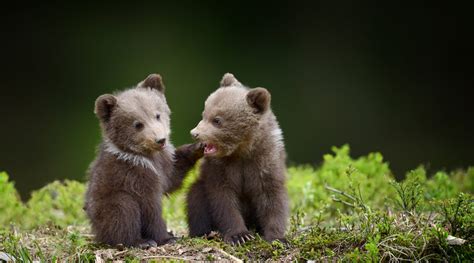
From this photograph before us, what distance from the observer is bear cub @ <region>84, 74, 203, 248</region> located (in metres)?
6.50

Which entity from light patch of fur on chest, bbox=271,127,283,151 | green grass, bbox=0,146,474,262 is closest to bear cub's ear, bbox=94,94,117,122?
green grass, bbox=0,146,474,262

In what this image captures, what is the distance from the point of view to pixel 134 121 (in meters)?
6.51

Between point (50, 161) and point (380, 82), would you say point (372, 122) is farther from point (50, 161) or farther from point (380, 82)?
point (50, 161)

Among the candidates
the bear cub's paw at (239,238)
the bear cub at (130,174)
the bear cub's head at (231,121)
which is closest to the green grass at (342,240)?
the bear cub's paw at (239,238)

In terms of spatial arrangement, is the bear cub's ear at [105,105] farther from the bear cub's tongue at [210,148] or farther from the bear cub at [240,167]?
the bear cub's tongue at [210,148]

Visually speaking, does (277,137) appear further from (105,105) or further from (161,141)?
(105,105)

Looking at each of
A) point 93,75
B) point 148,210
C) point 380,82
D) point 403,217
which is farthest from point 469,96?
point 148,210

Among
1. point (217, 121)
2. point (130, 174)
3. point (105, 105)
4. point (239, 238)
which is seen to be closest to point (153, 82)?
point (105, 105)

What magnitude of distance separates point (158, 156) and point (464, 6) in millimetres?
8147

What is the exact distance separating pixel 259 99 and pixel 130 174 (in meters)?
1.17

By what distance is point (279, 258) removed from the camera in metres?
6.34

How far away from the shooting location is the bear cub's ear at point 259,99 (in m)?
6.70

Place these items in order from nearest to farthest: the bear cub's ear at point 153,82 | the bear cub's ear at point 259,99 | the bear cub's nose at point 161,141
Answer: the bear cub's nose at point 161,141, the bear cub's ear at point 259,99, the bear cub's ear at point 153,82

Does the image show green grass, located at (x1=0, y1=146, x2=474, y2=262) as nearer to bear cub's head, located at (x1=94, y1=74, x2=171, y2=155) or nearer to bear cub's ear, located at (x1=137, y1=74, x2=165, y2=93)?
bear cub's head, located at (x1=94, y1=74, x2=171, y2=155)
